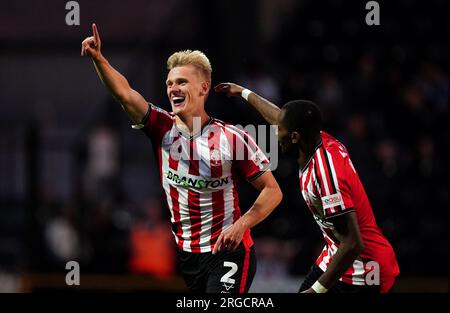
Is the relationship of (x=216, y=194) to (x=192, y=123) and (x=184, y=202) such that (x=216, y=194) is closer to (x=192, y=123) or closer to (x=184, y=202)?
(x=184, y=202)

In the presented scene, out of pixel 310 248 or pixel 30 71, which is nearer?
pixel 310 248

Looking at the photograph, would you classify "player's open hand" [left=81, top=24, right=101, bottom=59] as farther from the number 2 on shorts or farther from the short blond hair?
the number 2 on shorts

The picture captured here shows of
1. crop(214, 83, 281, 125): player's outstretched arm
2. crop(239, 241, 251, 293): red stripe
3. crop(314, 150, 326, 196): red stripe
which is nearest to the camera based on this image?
crop(314, 150, 326, 196): red stripe

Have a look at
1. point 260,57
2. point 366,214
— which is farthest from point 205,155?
point 260,57

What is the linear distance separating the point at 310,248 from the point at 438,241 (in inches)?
65.5

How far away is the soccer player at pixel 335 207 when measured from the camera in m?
5.34

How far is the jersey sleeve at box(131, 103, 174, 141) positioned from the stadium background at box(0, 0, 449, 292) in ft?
13.8

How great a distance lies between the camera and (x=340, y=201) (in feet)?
17.7

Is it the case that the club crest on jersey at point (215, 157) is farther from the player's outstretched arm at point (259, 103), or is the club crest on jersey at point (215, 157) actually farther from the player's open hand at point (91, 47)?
the player's open hand at point (91, 47)

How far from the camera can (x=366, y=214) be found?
5.81 meters

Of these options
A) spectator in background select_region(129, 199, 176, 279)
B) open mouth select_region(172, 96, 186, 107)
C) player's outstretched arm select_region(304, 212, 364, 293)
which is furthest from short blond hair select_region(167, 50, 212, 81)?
spectator in background select_region(129, 199, 176, 279)

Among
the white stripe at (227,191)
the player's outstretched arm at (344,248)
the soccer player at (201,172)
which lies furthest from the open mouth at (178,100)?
the player's outstretched arm at (344,248)

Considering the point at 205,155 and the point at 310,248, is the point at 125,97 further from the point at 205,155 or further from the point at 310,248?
the point at 310,248

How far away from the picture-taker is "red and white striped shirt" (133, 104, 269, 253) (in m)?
5.94
